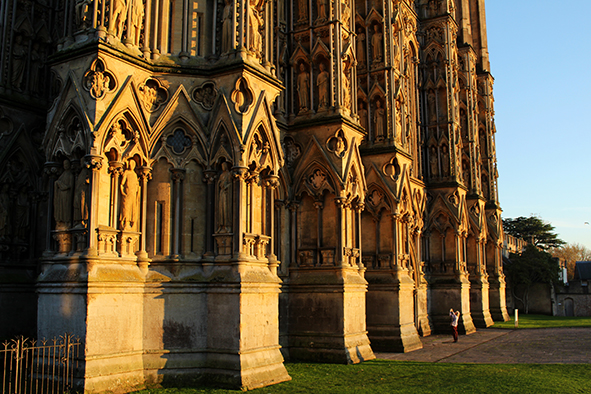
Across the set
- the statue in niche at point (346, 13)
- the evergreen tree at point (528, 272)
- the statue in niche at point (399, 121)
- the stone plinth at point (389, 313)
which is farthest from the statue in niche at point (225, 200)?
the evergreen tree at point (528, 272)

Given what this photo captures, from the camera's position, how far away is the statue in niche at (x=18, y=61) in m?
14.8

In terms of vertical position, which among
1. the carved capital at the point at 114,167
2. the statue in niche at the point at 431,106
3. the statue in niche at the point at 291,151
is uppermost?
the statue in niche at the point at 431,106

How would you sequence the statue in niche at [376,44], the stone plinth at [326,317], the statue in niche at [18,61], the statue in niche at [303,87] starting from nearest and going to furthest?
the statue in niche at [18,61] → the stone plinth at [326,317] → the statue in niche at [303,87] → the statue in niche at [376,44]

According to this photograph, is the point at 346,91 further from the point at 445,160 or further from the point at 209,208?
the point at 445,160

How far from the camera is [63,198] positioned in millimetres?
12492

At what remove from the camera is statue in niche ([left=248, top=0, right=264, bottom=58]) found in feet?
48.2

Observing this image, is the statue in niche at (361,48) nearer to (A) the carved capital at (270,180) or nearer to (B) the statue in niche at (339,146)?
(B) the statue in niche at (339,146)

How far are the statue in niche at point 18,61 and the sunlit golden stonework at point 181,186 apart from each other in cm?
5

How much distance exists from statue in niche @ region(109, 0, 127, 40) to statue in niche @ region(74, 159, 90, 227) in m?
3.18

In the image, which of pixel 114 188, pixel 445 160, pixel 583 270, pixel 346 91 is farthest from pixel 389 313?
pixel 583 270

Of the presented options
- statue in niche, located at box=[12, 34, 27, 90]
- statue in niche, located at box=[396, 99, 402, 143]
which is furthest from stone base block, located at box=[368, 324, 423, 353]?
statue in niche, located at box=[12, 34, 27, 90]

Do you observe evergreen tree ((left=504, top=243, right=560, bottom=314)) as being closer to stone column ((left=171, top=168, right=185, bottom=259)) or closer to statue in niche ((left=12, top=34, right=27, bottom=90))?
stone column ((left=171, top=168, right=185, bottom=259))

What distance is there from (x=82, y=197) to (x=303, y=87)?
9268 millimetres

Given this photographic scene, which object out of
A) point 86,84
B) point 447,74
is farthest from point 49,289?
point 447,74
